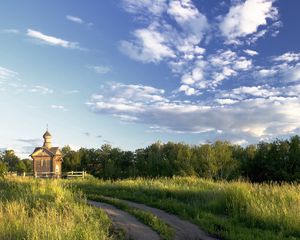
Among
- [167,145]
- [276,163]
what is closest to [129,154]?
[167,145]

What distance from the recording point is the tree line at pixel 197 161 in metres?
69.9

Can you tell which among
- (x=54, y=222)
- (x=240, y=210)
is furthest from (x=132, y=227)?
(x=240, y=210)

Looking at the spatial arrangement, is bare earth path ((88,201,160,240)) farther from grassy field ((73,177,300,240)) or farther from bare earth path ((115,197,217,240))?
grassy field ((73,177,300,240))

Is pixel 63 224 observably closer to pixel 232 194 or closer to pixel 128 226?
pixel 128 226

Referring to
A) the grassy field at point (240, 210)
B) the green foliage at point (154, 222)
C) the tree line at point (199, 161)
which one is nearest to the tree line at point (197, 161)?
the tree line at point (199, 161)

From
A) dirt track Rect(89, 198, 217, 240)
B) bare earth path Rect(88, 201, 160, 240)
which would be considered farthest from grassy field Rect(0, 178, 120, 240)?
dirt track Rect(89, 198, 217, 240)

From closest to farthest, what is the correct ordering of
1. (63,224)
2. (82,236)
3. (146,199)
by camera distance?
(82,236), (63,224), (146,199)

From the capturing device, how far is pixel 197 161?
80.6 meters

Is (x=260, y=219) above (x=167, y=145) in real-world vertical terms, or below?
below

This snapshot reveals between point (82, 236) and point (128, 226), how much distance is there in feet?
8.12

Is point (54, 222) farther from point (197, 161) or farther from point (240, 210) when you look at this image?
point (197, 161)

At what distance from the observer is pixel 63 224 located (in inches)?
381

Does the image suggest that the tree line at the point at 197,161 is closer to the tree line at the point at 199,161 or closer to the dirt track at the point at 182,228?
the tree line at the point at 199,161

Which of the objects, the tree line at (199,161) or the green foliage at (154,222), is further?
the tree line at (199,161)
